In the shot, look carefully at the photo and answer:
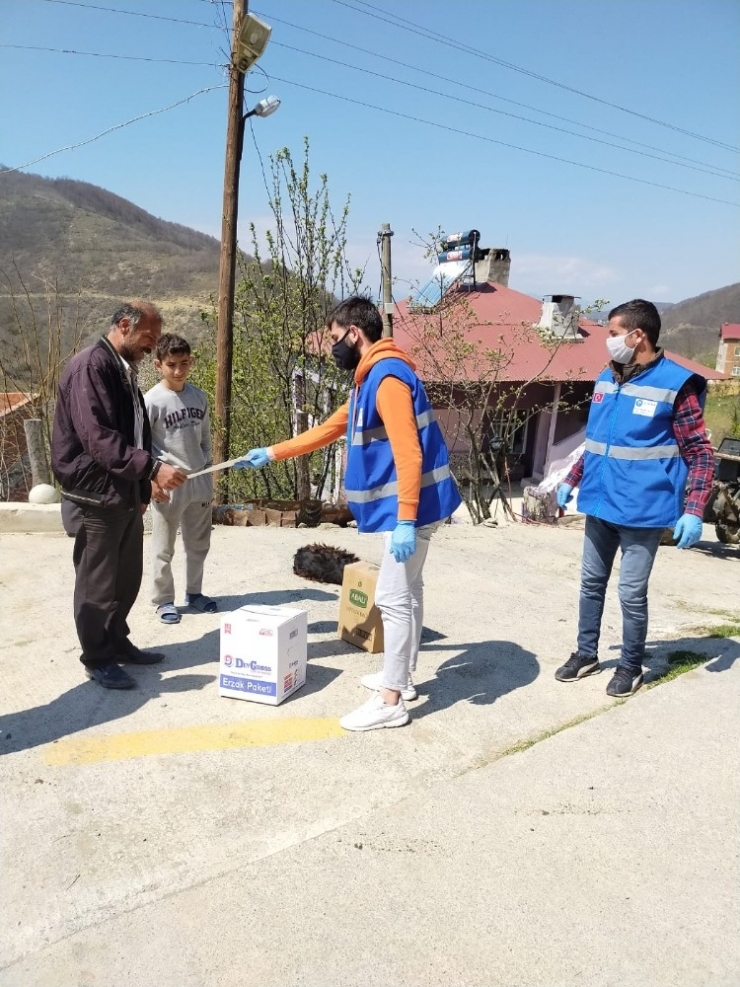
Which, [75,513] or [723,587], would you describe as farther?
[723,587]

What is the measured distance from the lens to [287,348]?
866 centimetres

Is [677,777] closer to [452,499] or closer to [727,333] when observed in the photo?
[452,499]

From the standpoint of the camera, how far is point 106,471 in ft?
11.2

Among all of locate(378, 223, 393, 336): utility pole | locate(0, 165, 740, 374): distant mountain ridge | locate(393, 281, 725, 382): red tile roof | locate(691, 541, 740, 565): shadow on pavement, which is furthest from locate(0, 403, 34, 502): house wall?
→ locate(0, 165, 740, 374): distant mountain ridge

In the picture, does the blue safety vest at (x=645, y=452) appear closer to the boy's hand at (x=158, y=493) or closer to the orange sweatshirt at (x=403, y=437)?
the orange sweatshirt at (x=403, y=437)

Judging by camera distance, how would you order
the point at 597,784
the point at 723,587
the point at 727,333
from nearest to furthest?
the point at 597,784 → the point at 723,587 → the point at 727,333

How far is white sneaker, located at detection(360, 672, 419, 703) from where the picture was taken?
3.54 meters

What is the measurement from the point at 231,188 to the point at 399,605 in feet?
22.0

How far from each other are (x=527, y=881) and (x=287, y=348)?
719 cm

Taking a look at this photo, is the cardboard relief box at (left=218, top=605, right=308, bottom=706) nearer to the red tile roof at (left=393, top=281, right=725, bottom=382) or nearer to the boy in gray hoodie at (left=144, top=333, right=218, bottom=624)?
the boy in gray hoodie at (left=144, top=333, right=218, bottom=624)

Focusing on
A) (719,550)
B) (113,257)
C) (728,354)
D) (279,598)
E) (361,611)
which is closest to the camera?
(361,611)

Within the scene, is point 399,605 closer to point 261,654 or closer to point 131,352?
point 261,654

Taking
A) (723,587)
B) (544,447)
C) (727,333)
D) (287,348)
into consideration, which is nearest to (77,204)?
(727,333)

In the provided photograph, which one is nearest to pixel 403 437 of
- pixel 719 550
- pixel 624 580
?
pixel 624 580
